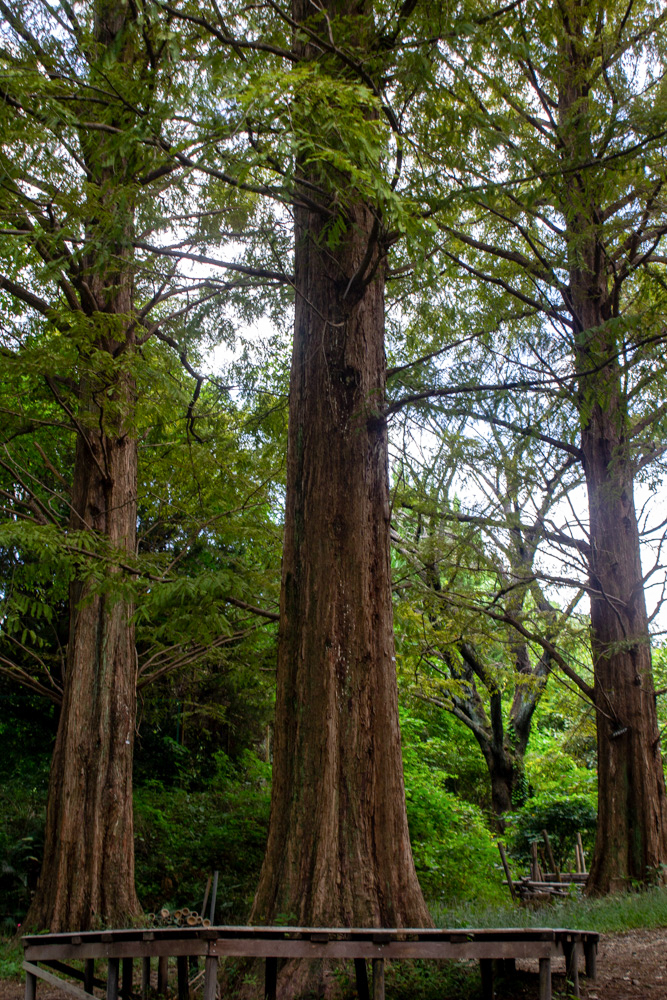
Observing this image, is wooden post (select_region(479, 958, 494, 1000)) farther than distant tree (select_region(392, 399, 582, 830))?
No

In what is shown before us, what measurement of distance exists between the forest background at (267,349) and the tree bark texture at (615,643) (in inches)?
9.7

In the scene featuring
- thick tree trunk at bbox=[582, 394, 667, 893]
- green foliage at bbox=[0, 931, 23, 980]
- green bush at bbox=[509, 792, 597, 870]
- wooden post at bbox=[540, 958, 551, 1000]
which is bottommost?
green foliage at bbox=[0, 931, 23, 980]

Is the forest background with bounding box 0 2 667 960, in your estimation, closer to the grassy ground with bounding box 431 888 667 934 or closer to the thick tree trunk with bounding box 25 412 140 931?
the thick tree trunk with bounding box 25 412 140 931

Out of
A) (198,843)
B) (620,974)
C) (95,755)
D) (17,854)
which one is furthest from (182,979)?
(198,843)

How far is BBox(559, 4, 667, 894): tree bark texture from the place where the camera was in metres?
8.38

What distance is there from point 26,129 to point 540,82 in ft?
24.6

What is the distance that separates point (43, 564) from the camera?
7102mm

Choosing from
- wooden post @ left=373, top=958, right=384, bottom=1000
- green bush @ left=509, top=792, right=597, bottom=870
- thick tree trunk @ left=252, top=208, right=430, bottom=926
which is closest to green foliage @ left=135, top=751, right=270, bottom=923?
green bush @ left=509, top=792, right=597, bottom=870

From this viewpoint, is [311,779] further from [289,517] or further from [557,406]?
[557,406]

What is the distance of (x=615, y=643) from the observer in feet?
28.3

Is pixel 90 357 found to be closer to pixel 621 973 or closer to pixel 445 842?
pixel 621 973

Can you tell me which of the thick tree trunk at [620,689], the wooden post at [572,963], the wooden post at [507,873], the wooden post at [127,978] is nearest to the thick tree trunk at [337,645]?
the wooden post at [572,963]

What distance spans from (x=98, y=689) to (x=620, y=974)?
5.93 meters

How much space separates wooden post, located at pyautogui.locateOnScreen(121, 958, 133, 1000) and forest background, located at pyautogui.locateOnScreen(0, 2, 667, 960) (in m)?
2.32
